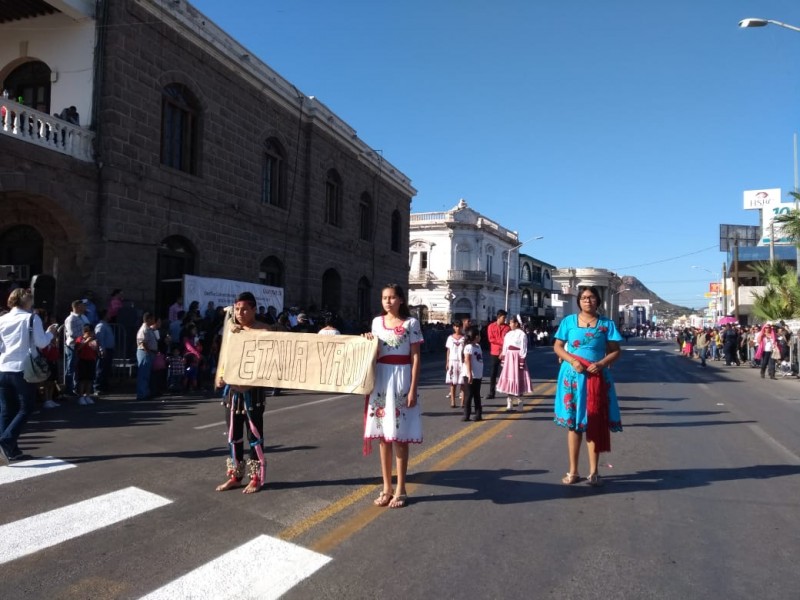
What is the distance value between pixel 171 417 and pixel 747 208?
67293 mm

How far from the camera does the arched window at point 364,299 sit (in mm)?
31891

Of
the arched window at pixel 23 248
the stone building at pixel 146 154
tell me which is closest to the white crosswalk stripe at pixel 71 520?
the stone building at pixel 146 154

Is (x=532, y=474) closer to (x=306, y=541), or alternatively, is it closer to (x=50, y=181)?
(x=306, y=541)

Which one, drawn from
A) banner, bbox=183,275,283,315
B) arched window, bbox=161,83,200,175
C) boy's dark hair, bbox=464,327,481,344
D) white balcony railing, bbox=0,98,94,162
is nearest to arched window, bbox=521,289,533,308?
banner, bbox=183,275,283,315

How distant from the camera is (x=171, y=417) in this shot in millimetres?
10023

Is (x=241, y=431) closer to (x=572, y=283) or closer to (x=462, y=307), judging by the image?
(x=462, y=307)

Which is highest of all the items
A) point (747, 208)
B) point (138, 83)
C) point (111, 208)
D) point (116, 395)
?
point (747, 208)

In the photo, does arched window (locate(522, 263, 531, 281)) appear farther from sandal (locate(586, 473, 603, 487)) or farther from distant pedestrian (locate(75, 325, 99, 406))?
sandal (locate(586, 473, 603, 487))

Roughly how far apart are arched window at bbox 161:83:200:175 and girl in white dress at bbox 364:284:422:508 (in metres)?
14.9

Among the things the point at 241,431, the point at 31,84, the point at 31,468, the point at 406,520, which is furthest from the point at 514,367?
the point at 31,84

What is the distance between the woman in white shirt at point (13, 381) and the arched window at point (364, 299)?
81.1ft

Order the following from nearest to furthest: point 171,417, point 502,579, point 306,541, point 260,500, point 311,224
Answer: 1. point 502,579
2. point 306,541
3. point 260,500
4. point 171,417
5. point 311,224

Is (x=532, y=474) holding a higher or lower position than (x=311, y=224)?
lower

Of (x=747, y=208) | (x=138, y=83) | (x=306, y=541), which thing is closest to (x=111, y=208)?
(x=138, y=83)
